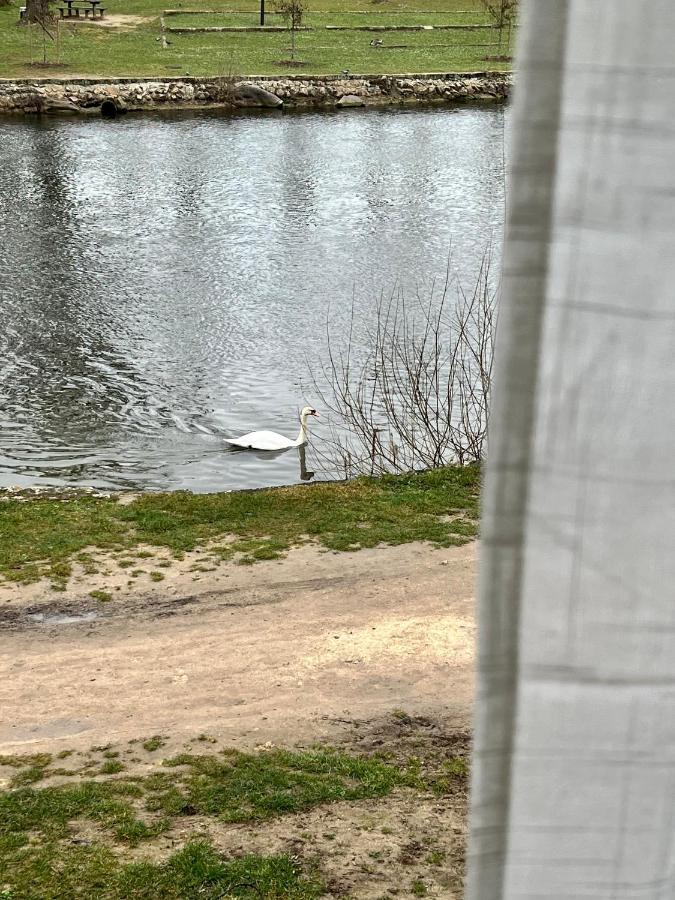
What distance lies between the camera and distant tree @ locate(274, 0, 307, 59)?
4852cm

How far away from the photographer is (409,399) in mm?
15422

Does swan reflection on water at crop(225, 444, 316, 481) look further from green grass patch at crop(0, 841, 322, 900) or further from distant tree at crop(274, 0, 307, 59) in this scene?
distant tree at crop(274, 0, 307, 59)

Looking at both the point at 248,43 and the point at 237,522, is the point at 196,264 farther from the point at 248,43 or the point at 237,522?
the point at 248,43

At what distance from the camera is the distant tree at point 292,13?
48522 mm

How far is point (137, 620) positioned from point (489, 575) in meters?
8.02

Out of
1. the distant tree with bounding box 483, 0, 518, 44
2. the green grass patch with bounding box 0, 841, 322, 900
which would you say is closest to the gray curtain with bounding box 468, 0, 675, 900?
the green grass patch with bounding box 0, 841, 322, 900

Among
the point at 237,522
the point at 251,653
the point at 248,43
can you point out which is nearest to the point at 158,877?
the point at 251,653

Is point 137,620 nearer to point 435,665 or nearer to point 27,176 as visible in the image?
point 435,665

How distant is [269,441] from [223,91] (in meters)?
29.8

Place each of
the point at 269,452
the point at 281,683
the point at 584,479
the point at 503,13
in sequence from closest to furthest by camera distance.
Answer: the point at 584,479, the point at 281,683, the point at 269,452, the point at 503,13

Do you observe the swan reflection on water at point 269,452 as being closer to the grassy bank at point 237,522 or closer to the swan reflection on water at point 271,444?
the swan reflection on water at point 271,444

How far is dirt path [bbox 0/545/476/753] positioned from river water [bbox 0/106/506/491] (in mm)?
4392

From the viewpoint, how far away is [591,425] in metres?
0.74

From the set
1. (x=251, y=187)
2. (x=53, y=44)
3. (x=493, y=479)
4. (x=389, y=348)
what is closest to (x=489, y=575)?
(x=493, y=479)
